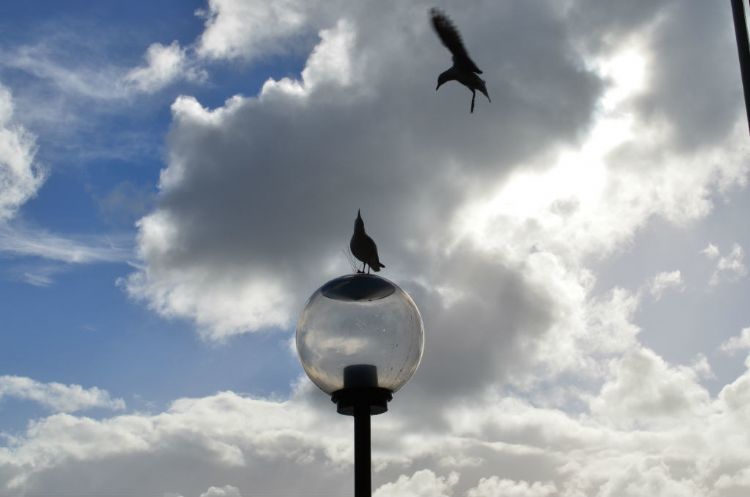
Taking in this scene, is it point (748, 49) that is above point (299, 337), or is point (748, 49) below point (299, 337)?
above

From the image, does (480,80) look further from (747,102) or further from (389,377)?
(389,377)

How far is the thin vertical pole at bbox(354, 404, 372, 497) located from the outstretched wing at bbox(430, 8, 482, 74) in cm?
366

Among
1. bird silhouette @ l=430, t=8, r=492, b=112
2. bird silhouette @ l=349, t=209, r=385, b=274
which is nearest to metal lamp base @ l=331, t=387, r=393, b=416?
bird silhouette @ l=349, t=209, r=385, b=274

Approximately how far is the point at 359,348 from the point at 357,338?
86 millimetres

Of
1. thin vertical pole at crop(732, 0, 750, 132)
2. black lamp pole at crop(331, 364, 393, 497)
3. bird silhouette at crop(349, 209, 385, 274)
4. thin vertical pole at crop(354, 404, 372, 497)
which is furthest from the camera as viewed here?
bird silhouette at crop(349, 209, 385, 274)

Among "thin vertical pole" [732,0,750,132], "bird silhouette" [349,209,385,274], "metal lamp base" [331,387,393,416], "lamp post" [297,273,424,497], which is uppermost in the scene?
"thin vertical pole" [732,0,750,132]

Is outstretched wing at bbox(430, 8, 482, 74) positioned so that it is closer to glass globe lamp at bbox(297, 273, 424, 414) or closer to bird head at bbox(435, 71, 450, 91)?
bird head at bbox(435, 71, 450, 91)

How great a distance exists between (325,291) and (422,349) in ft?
3.19

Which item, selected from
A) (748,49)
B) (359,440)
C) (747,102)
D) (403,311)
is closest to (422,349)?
(403,311)

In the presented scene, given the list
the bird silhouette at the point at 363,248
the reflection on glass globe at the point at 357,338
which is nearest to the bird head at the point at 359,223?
the bird silhouette at the point at 363,248

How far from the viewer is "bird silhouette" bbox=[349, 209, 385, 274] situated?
8.48 m

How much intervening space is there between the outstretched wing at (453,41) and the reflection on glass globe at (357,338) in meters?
2.69

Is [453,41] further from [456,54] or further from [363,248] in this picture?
[363,248]

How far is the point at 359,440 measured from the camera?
7133mm
